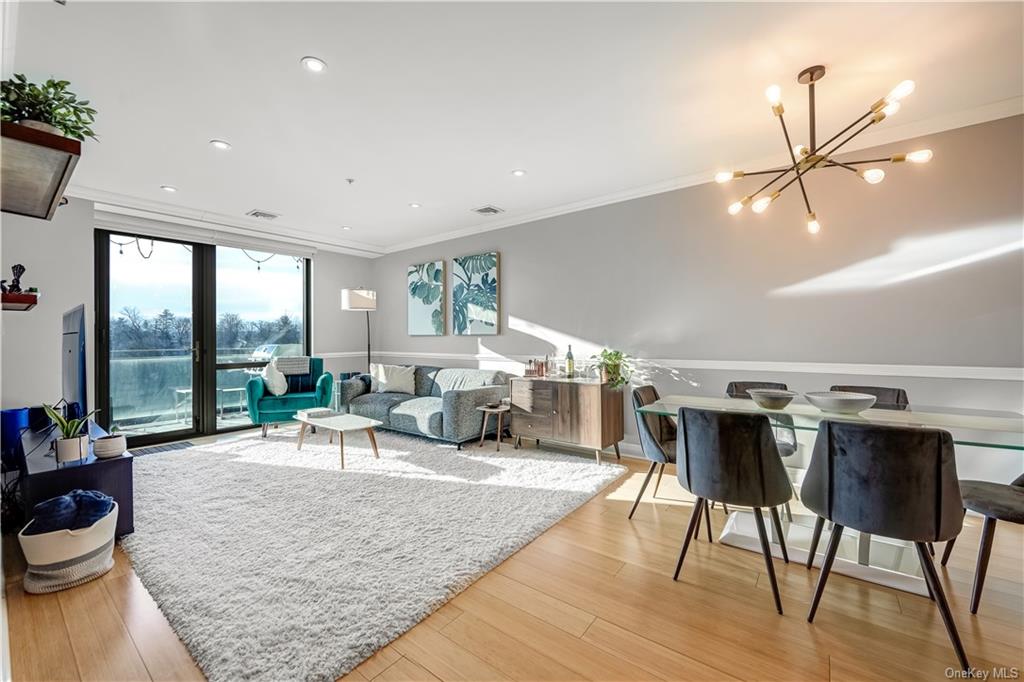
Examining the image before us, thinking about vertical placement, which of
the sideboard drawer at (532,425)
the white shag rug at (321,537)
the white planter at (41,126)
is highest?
the white planter at (41,126)

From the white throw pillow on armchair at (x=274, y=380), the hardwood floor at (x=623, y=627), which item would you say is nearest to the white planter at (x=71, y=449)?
the hardwood floor at (x=623, y=627)

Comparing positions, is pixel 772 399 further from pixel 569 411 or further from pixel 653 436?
pixel 569 411

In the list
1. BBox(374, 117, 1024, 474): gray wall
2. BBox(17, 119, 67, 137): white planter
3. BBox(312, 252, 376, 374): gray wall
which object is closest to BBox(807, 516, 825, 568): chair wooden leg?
BBox(374, 117, 1024, 474): gray wall

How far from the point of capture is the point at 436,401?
490 cm

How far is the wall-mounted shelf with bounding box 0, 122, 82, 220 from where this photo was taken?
1159mm

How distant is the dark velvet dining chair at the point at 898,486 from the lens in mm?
1603

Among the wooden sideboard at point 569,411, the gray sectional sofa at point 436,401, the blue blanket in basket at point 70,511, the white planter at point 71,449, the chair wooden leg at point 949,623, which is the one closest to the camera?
the chair wooden leg at point 949,623

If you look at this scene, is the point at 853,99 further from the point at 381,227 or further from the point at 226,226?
the point at 226,226

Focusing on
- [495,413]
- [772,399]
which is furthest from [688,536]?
[495,413]

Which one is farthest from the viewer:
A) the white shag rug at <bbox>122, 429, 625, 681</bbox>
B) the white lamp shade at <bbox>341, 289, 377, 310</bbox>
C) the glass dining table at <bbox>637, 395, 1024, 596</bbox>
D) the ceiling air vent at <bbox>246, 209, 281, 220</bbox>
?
the white lamp shade at <bbox>341, 289, 377, 310</bbox>

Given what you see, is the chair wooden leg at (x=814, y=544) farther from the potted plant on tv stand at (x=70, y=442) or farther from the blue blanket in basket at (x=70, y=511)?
the potted plant on tv stand at (x=70, y=442)

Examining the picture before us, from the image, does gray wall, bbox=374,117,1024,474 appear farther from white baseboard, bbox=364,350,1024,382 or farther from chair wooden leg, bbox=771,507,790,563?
chair wooden leg, bbox=771,507,790,563

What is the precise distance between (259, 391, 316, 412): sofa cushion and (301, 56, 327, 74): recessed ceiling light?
3.72 m

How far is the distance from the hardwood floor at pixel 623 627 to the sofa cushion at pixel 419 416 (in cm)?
235
